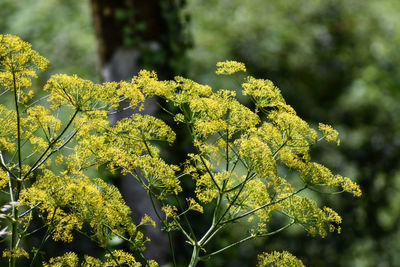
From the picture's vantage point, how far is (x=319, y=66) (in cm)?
680

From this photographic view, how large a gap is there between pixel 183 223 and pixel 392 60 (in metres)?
5.63

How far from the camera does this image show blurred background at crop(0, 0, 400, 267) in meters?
5.24

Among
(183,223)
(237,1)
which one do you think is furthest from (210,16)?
(183,223)

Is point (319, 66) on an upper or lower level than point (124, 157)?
upper

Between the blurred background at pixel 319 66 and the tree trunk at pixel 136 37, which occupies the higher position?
the blurred background at pixel 319 66

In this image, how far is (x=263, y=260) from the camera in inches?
55.4

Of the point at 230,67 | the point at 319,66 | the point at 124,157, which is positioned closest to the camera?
the point at 124,157

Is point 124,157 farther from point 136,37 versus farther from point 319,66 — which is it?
point 319,66

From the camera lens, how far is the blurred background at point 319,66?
5242 mm

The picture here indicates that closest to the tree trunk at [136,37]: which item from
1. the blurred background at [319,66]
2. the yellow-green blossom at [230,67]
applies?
the blurred background at [319,66]

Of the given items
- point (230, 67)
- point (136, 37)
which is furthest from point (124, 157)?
point (136, 37)

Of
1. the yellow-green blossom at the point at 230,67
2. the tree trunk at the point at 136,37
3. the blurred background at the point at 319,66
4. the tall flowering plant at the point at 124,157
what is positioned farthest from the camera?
the blurred background at the point at 319,66

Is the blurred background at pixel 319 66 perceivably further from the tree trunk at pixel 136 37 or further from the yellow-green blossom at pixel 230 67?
the yellow-green blossom at pixel 230 67

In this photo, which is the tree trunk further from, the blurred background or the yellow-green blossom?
the yellow-green blossom
